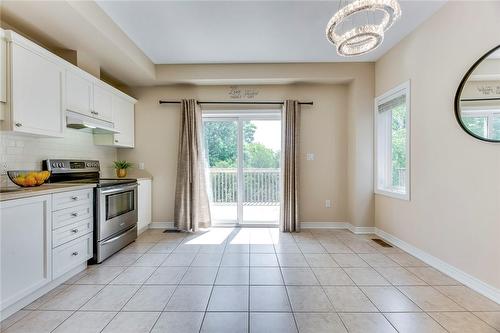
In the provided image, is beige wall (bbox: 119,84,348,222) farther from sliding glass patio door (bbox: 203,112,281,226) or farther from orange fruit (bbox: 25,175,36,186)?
orange fruit (bbox: 25,175,36,186)

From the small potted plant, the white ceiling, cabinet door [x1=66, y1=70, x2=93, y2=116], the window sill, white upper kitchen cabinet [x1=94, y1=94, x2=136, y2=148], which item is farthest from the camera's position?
the small potted plant

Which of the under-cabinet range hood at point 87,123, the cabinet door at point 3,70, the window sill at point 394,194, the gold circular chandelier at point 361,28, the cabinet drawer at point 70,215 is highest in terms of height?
the gold circular chandelier at point 361,28

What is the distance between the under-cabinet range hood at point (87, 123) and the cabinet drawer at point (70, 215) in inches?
37.4

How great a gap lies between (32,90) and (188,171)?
7.09 ft

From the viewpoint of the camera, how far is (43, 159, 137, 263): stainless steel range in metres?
2.62

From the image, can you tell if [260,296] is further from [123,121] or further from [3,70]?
[123,121]

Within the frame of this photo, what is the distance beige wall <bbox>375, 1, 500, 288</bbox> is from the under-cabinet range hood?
13.0 feet

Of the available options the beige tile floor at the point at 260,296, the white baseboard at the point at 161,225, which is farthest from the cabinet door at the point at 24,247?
the white baseboard at the point at 161,225

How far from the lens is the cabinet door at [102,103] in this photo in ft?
9.80

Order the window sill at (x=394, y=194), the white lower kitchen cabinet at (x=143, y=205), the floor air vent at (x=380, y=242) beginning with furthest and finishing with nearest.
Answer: the white lower kitchen cabinet at (x=143, y=205), the floor air vent at (x=380, y=242), the window sill at (x=394, y=194)

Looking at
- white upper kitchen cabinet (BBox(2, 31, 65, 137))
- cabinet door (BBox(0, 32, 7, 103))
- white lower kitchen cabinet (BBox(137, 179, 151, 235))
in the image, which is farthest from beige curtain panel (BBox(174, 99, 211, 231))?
cabinet door (BBox(0, 32, 7, 103))

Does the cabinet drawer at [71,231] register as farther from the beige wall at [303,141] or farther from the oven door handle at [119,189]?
the beige wall at [303,141]

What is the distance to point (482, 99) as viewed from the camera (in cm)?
204

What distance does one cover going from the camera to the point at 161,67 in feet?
12.3
